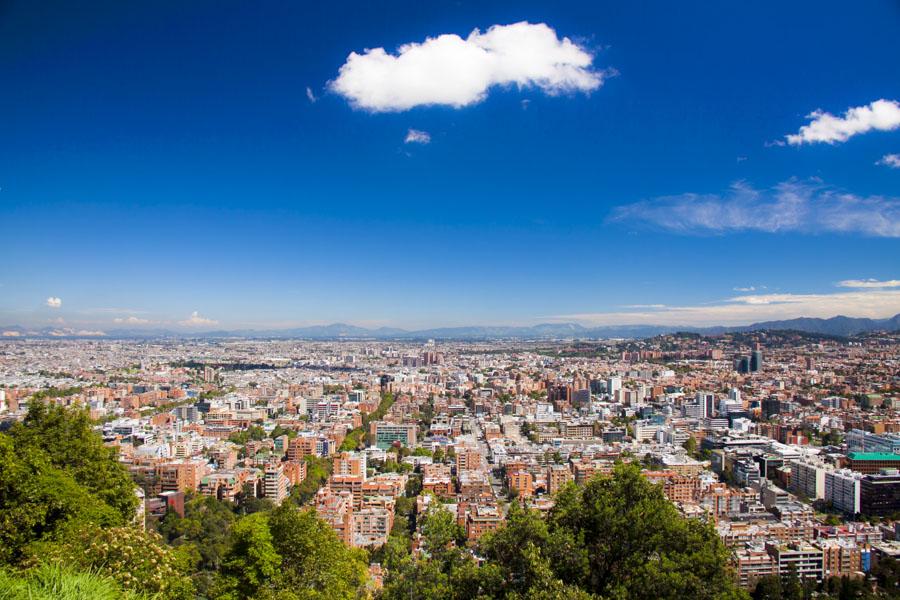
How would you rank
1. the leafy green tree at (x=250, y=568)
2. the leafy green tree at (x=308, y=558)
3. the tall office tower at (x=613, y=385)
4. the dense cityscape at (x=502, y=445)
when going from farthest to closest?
1. the tall office tower at (x=613, y=385)
2. the dense cityscape at (x=502, y=445)
3. the leafy green tree at (x=308, y=558)
4. the leafy green tree at (x=250, y=568)

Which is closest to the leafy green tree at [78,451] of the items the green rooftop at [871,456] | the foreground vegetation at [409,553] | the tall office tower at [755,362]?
the foreground vegetation at [409,553]

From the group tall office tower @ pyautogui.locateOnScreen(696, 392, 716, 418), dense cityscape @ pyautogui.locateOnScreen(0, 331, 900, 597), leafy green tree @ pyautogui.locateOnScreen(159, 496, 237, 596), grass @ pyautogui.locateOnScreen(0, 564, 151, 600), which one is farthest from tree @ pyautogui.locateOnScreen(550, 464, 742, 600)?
tall office tower @ pyautogui.locateOnScreen(696, 392, 716, 418)

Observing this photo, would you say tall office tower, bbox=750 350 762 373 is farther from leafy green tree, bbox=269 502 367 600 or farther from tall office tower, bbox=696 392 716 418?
leafy green tree, bbox=269 502 367 600

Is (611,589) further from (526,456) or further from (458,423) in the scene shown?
(458,423)

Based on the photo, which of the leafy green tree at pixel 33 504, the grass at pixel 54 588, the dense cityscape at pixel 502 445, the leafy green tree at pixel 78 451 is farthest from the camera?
the dense cityscape at pixel 502 445

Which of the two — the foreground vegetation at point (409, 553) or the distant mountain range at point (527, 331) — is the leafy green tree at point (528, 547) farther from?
the distant mountain range at point (527, 331)

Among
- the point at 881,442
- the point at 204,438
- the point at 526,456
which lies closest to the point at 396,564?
the point at 526,456

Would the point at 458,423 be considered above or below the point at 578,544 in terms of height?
below

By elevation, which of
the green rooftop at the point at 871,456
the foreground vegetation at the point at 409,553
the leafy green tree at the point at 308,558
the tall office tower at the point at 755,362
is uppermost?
the foreground vegetation at the point at 409,553
